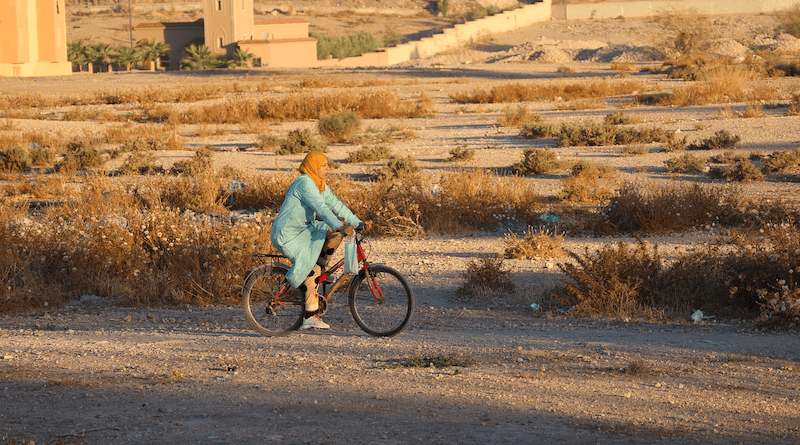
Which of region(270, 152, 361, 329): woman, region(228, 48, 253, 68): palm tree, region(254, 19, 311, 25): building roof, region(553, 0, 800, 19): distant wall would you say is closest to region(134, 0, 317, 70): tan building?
region(254, 19, 311, 25): building roof

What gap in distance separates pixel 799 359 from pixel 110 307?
21.4 feet

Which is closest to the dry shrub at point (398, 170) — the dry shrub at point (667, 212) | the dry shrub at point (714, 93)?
the dry shrub at point (667, 212)

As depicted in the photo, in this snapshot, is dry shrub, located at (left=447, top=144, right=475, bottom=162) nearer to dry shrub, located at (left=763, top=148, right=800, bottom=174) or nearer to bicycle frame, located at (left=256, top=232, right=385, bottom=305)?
dry shrub, located at (left=763, top=148, right=800, bottom=174)

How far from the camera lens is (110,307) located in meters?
9.35

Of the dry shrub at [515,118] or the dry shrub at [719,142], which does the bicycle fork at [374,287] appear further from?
the dry shrub at [515,118]

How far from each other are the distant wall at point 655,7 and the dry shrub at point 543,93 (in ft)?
201

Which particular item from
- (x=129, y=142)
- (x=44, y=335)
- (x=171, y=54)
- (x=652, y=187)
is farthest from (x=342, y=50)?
(x=44, y=335)

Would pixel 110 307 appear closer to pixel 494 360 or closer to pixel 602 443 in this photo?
pixel 494 360

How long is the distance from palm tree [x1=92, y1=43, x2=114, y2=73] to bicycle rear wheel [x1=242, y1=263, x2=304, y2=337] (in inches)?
2530

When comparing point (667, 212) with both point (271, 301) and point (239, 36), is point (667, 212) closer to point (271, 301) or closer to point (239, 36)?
point (271, 301)

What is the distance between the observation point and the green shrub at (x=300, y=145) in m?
20.9

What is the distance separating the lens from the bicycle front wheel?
745 centimetres

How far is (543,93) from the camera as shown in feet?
115

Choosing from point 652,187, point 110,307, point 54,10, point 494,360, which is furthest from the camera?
point 54,10
